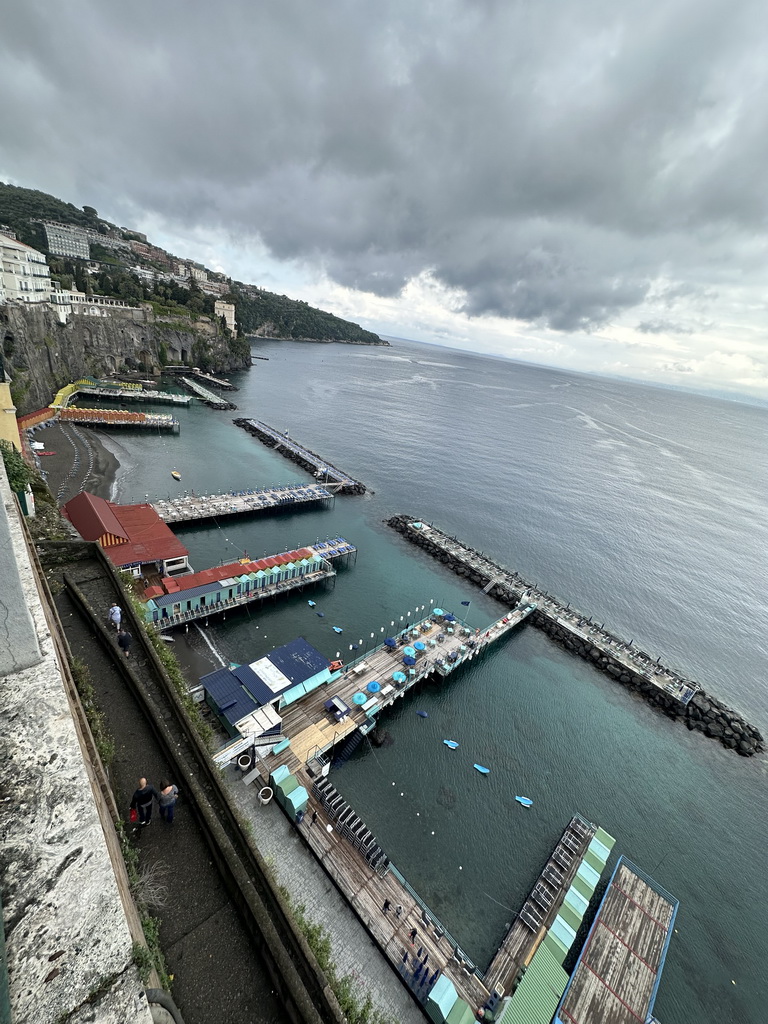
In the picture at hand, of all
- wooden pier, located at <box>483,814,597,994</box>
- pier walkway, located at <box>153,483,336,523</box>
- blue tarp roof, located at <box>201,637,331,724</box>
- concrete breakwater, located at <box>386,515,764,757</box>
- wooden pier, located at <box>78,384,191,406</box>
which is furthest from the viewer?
wooden pier, located at <box>78,384,191,406</box>

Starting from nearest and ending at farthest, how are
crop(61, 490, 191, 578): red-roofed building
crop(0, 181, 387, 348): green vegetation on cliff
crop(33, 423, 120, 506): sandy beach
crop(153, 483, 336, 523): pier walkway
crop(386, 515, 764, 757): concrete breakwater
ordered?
crop(386, 515, 764, 757): concrete breakwater < crop(61, 490, 191, 578): red-roofed building < crop(153, 483, 336, 523): pier walkway < crop(33, 423, 120, 506): sandy beach < crop(0, 181, 387, 348): green vegetation on cliff

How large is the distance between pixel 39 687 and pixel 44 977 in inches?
206

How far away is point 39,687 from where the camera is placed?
29.6 ft

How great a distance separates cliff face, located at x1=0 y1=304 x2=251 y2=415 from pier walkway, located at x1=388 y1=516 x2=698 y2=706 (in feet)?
216

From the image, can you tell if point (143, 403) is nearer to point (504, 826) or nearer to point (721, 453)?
point (504, 826)

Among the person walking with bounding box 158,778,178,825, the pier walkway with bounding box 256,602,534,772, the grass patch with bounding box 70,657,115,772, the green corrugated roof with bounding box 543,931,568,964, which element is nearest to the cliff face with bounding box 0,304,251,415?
the pier walkway with bounding box 256,602,534,772

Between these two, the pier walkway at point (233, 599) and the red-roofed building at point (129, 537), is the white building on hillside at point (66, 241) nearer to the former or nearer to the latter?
the red-roofed building at point (129, 537)

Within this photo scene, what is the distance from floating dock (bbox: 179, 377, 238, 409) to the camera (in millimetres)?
Answer: 101312

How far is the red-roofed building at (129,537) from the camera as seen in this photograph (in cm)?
3825

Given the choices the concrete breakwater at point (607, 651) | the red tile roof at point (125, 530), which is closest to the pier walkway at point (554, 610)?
the concrete breakwater at point (607, 651)

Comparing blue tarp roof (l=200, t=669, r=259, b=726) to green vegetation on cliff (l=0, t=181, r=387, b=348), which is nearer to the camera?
blue tarp roof (l=200, t=669, r=259, b=726)

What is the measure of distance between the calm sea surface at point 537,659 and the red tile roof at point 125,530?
15.8 ft

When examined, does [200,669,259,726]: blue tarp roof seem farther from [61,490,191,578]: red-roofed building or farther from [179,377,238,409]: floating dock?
[179,377,238,409]: floating dock

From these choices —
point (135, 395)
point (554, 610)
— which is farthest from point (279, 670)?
point (135, 395)
